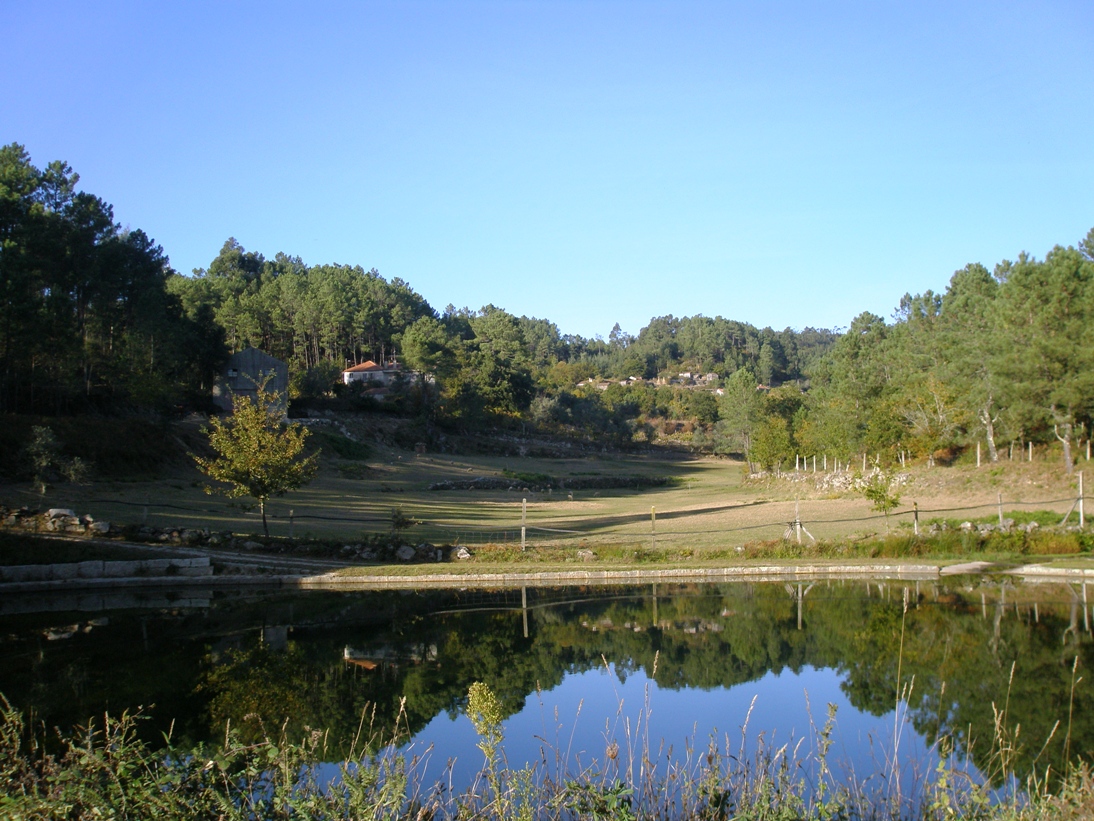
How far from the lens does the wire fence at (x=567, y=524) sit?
2812 centimetres

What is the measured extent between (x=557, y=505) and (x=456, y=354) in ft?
155

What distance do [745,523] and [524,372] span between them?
7349cm

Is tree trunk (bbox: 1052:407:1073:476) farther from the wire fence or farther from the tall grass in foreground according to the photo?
the tall grass in foreground

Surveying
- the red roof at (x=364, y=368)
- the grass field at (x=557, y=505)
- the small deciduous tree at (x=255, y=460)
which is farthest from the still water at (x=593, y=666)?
the red roof at (x=364, y=368)

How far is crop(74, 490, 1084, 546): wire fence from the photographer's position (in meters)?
28.1

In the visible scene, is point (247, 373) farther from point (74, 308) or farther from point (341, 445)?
point (74, 308)

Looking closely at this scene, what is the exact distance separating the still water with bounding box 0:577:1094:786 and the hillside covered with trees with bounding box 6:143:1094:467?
26479 millimetres

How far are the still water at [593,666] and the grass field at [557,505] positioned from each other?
7289mm

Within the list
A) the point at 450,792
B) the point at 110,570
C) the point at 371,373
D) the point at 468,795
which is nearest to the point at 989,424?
the point at 110,570

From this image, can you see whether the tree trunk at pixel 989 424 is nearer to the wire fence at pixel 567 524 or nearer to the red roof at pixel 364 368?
the wire fence at pixel 567 524

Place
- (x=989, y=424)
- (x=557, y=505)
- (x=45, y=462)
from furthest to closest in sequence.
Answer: (x=557, y=505), (x=989, y=424), (x=45, y=462)

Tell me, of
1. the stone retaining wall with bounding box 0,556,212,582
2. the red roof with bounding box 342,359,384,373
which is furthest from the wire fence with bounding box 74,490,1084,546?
the red roof with bounding box 342,359,384,373

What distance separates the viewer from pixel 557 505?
51.7 metres

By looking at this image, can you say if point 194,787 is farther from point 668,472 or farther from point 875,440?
point 668,472
